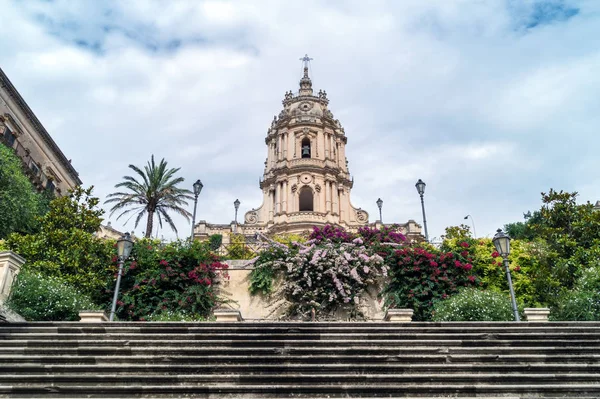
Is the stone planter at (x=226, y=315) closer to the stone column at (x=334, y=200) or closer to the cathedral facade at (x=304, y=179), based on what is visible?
the cathedral facade at (x=304, y=179)

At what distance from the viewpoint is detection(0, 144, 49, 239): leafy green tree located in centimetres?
2416

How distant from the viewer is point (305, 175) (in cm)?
4641

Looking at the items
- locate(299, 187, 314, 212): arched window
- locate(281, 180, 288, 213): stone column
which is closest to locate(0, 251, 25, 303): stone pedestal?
locate(281, 180, 288, 213): stone column

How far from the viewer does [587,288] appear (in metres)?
15.9

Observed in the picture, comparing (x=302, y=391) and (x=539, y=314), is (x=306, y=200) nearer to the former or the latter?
(x=539, y=314)

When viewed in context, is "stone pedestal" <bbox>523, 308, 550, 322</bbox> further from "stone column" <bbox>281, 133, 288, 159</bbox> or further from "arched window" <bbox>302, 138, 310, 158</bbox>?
"arched window" <bbox>302, 138, 310, 158</bbox>

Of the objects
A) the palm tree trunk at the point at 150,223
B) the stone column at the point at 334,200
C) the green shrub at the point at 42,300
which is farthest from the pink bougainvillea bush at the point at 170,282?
the stone column at the point at 334,200

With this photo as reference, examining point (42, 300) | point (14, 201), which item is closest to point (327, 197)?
point (14, 201)

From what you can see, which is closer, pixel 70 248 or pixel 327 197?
pixel 70 248

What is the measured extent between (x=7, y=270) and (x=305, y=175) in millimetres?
33165

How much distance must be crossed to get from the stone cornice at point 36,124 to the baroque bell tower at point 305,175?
16060mm

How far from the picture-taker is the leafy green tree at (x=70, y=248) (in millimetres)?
18891

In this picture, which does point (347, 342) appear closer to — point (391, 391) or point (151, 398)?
point (391, 391)

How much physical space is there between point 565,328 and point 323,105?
4323 cm
